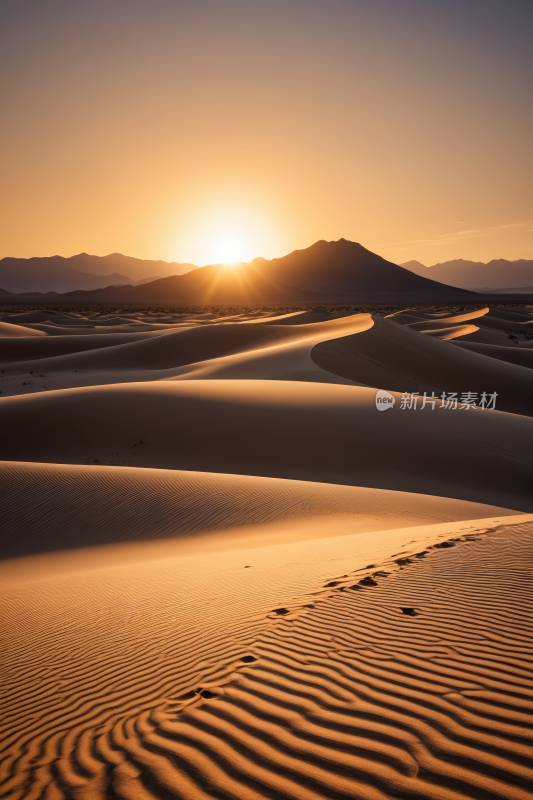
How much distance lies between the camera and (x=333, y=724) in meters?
2.38

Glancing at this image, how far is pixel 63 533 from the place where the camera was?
7.91 m

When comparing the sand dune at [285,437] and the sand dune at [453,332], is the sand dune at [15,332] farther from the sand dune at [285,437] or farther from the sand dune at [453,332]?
the sand dune at [453,332]

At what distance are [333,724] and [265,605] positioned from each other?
1763 mm

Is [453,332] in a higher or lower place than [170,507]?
higher

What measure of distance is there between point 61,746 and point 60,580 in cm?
357

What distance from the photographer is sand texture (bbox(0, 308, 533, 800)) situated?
2.20 metres

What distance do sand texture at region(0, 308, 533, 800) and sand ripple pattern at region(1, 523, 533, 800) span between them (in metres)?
0.01

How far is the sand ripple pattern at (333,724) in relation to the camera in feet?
6.70

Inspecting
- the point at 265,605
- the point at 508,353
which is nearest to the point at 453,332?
the point at 508,353

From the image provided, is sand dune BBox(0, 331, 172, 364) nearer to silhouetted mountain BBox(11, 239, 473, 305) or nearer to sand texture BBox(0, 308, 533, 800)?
sand texture BBox(0, 308, 533, 800)

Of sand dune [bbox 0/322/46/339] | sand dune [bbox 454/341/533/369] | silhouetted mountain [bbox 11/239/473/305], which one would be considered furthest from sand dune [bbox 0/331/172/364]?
silhouetted mountain [bbox 11/239/473/305]

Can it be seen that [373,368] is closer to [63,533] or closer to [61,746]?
[63,533]

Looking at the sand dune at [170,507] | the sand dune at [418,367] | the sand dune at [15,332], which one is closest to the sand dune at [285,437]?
the sand dune at [170,507]

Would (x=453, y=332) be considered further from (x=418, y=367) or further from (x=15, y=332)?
(x=15, y=332)
